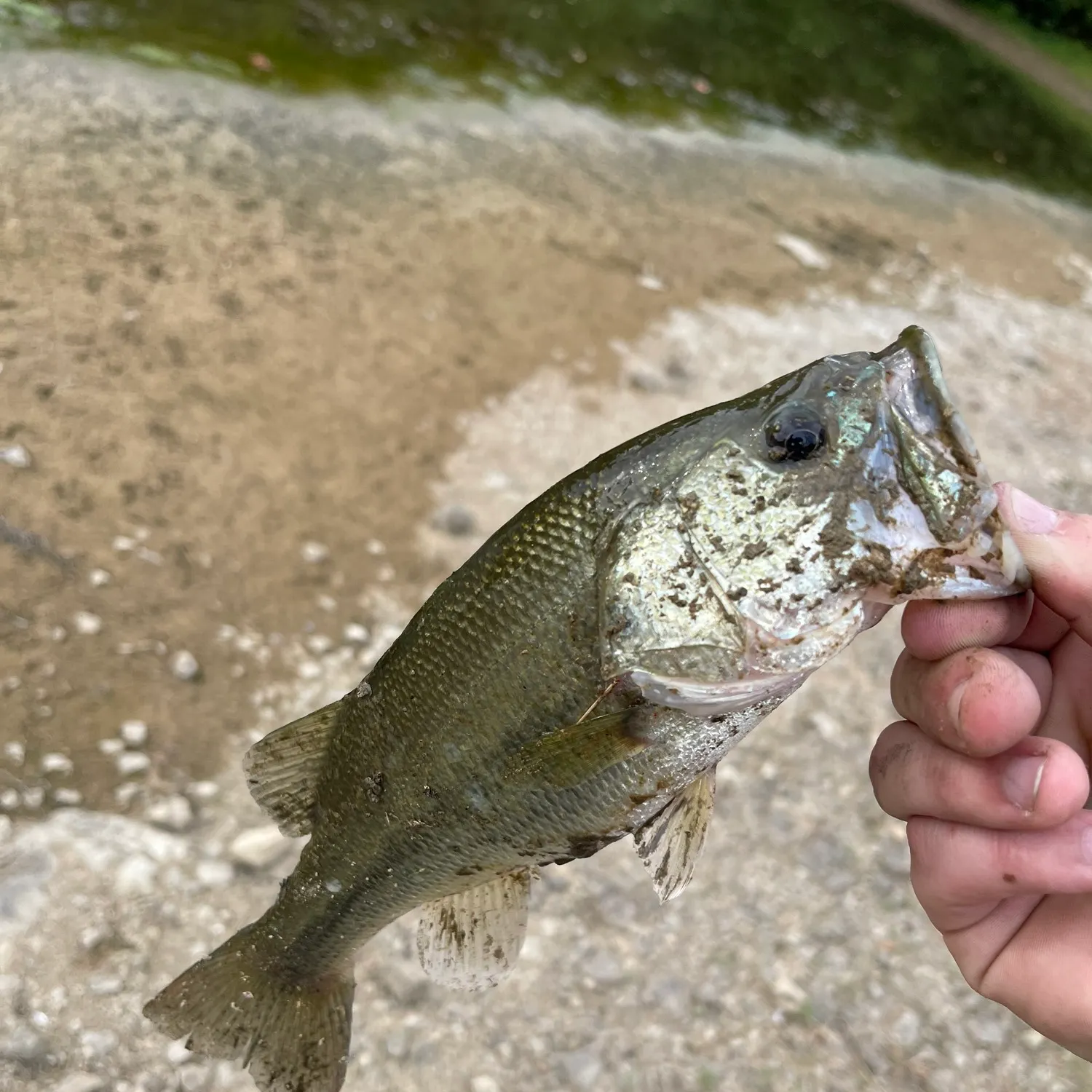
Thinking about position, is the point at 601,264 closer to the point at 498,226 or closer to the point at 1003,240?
the point at 498,226

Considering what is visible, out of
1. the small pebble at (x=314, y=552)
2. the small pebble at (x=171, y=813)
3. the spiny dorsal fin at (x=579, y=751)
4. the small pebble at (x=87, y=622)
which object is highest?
the spiny dorsal fin at (x=579, y=751)

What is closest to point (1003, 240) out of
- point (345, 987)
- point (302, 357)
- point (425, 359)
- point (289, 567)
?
point (425, 359)

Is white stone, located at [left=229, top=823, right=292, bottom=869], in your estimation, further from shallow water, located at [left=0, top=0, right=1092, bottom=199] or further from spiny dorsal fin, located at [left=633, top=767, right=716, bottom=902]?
shallow water, located at [left=0, top=0, right=1092, bottom=199]

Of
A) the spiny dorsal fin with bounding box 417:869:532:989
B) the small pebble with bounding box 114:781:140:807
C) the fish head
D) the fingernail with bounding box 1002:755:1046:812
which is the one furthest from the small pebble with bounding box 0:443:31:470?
the fingernail with bounding box 1002:755:1046:812

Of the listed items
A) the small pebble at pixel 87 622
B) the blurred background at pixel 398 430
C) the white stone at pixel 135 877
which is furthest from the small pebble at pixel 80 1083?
the small pebble at pixel 87 622

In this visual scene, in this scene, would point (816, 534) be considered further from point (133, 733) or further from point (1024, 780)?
point (133, 733)

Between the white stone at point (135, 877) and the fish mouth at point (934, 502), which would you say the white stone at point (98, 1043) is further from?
the fish mouth at point (934, 502)
